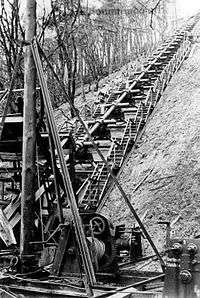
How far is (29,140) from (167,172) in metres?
7.23

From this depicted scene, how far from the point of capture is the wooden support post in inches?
375

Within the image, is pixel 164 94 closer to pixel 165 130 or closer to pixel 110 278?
pixel 165 130

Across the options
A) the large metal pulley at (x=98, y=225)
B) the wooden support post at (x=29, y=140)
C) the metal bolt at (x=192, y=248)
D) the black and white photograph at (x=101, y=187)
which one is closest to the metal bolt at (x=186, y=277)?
the black and white photograph at (x=101, y=187)

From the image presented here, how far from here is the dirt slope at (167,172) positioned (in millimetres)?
13391

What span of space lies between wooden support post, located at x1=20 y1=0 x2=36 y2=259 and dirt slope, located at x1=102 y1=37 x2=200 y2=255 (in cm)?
406

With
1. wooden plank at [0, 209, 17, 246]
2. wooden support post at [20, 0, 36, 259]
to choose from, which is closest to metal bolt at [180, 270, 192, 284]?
wooden support post at [20, 0, 36, 259]

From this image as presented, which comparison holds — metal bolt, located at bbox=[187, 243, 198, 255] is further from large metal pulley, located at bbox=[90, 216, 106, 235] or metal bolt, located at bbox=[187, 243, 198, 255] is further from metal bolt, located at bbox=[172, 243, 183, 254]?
large metal pulley, located at bbox=[90, 216, 106, 235]

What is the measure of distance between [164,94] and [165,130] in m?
6.00

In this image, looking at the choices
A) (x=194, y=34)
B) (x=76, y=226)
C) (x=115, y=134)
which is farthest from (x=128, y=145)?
(x=194, y=34)

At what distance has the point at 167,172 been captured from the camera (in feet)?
52.8

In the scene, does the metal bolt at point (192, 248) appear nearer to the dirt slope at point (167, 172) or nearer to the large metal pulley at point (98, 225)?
the large metal pulley at point (98, 225)

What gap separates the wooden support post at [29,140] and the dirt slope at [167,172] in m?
4.06

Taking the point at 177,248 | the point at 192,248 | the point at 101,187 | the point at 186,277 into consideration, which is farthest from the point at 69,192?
the point at 101,187

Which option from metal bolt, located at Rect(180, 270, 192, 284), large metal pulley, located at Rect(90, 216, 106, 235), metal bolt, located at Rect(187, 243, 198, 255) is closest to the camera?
metal bolt, located at Rect(180, 270, 192, 284)
